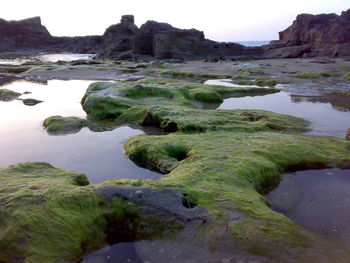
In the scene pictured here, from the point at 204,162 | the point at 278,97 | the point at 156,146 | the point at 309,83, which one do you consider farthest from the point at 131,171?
the point at 309,83

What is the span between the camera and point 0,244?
15.9ft

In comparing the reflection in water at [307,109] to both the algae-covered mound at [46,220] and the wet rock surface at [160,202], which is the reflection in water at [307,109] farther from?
the algae-covered mound at [46,220]

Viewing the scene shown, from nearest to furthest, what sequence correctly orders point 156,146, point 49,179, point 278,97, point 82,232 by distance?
Result: 1. point 82,232
2. point 49,179
3. point 156,146
4. point 278,97

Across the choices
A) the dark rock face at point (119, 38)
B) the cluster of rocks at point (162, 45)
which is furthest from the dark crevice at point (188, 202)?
the dark rock face at point (119, 38)

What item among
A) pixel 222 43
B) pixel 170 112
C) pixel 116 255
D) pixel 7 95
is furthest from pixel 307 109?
pixel 222 43

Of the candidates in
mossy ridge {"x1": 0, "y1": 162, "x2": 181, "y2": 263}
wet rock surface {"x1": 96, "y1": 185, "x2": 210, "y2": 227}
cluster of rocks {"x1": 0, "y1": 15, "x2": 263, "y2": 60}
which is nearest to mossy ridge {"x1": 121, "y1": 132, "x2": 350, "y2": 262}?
wet rock surface {"x1": 96, "y1": 185, "x2": 210, "y2": 227}

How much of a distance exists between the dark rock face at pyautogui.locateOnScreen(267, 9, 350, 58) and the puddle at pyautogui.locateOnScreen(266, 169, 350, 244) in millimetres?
53966

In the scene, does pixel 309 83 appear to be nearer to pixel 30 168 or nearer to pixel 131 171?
pixel 131 171

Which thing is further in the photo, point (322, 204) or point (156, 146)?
point (156, 146)

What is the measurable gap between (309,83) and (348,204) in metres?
22.3

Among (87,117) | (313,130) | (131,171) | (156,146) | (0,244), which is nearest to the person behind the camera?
(0,244)

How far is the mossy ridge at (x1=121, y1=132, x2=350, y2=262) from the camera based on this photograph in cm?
525

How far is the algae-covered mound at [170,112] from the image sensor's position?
39.4ft

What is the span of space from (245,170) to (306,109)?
10823 millimetres
